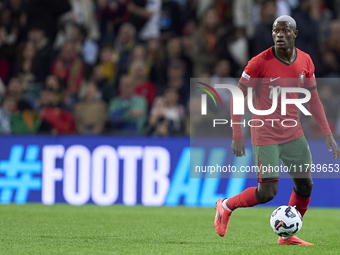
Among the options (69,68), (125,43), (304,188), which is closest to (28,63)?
(69,68)

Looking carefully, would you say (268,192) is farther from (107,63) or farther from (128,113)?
(107,63)

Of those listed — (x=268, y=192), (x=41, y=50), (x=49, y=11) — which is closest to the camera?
(x=268, y=192)

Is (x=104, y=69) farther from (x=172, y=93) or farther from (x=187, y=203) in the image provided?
(x=187, y=203)

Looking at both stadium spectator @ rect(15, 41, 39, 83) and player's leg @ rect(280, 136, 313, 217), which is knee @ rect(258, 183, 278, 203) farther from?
stadium spectator @ rect(15, 41, 39, 83)

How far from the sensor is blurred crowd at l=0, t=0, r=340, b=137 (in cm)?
1153

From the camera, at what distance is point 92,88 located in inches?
467

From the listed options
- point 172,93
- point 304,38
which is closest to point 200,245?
point 172,93

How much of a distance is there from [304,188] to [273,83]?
3.48 ft

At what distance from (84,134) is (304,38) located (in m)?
4.37

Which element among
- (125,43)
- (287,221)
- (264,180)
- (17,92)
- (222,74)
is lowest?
(287,221)

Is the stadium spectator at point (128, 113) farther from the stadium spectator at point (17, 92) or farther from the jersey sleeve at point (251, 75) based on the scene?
the jersey sleeve at point (251, 75)

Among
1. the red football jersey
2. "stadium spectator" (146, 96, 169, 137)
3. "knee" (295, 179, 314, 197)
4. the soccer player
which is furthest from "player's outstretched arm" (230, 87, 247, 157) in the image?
"stadium spectator" (146, 96, 169, 137)

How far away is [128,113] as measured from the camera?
1162 cm

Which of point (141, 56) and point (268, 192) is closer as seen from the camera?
point (268, 192)
